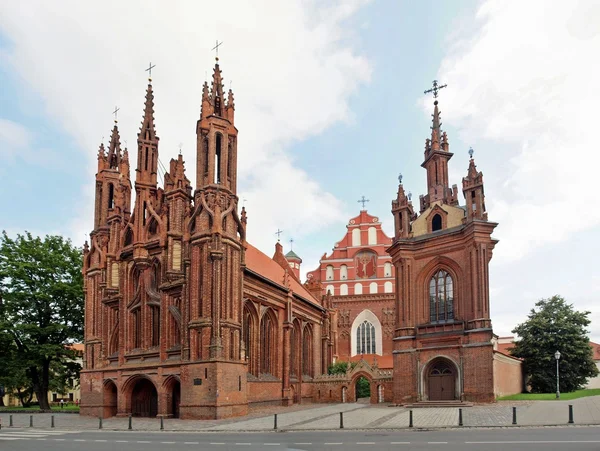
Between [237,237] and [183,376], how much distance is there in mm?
8568

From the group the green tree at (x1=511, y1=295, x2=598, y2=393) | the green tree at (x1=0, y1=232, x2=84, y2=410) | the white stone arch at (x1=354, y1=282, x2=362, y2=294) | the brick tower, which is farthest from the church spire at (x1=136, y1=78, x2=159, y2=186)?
the green tree at (x1=511, y1=295, x2=598, y2=393)

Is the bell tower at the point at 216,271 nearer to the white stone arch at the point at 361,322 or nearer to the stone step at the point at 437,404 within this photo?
the stone step at the point at 437,404

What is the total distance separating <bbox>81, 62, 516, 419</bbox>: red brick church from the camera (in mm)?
32938

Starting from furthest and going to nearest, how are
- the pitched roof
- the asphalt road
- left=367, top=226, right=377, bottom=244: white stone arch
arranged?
left=367, top=226, right=377, bottom=244: white stone arch
the pitched roof
the asphalt road

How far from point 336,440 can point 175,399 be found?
1781 cm

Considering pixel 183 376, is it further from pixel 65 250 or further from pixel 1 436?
pixel 65 250

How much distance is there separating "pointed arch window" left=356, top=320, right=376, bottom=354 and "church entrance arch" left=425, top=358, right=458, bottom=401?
23708mm

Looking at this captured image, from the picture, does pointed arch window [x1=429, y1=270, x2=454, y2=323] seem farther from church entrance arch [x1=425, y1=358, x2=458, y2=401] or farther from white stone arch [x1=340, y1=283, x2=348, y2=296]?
white stone arch [x1=340, y1=283, x2=348, y2=296]

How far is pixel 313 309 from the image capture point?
177 ft

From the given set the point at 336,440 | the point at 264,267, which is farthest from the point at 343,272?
the point at 336,440

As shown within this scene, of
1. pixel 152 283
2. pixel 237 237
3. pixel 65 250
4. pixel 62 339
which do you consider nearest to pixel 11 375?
pixel 62 339

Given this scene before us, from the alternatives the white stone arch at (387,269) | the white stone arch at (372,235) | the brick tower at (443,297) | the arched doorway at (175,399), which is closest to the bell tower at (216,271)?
the arched doorway at (175,399)

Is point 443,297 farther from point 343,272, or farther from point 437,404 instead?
point 343,272

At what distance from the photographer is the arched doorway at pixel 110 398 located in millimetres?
37219
